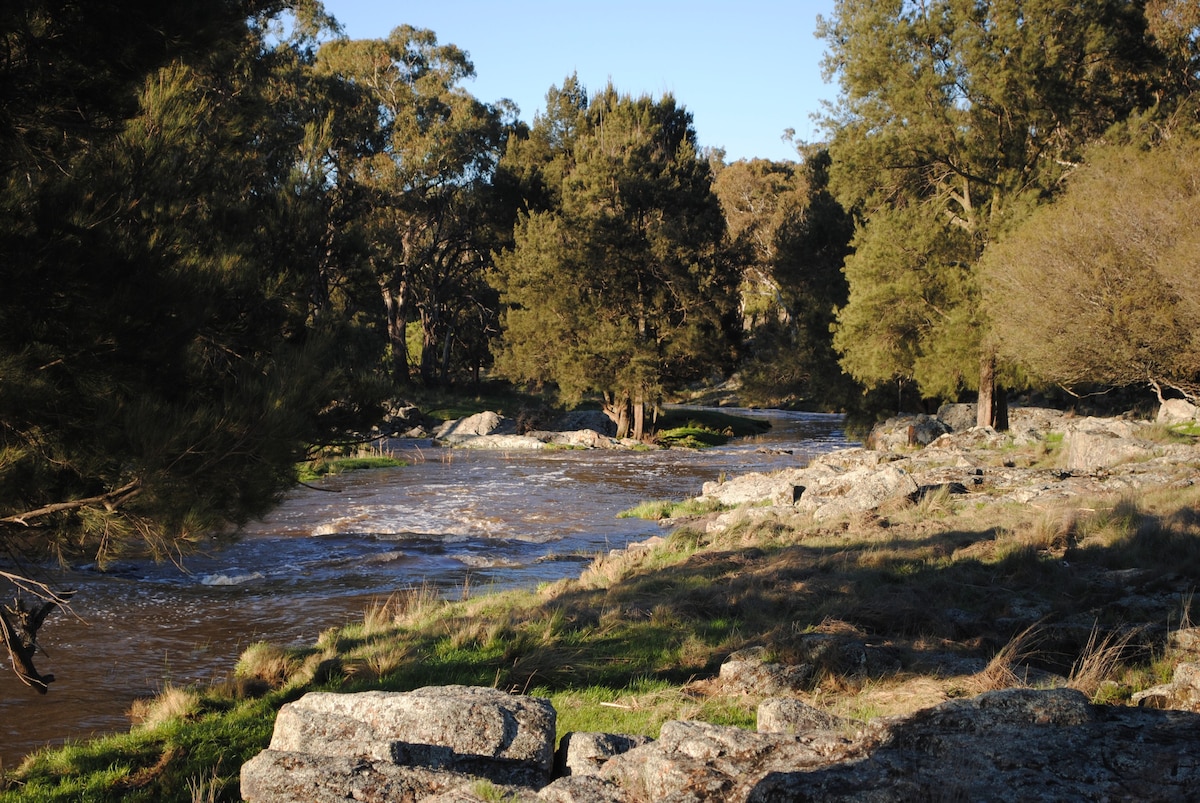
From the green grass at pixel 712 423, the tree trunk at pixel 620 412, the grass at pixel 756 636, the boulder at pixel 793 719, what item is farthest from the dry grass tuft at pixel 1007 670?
the green grass at pixel 712 423

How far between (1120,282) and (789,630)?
14162 mm

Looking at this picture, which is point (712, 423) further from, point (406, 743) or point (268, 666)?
point (406, 743)

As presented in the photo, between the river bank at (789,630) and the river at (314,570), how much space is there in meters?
1.14

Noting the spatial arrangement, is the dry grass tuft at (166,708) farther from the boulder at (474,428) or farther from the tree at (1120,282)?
the boulder at (474,428)

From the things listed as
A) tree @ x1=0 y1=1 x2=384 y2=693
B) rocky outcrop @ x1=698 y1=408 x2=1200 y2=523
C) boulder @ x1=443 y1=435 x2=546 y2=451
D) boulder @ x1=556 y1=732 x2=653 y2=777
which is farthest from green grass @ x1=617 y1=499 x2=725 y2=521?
boulder @ x1=443 y1=435 x2=546 y2=451

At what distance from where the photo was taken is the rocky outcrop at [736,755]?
391 cm

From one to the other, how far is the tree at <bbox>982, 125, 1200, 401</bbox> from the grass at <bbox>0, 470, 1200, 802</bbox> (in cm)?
616

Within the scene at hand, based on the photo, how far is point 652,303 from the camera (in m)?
38.3

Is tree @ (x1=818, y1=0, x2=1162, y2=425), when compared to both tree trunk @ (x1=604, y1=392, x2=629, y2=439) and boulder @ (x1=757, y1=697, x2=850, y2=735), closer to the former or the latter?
tree trunk @ (x1=604, y1=392, x2=629, y2=439)

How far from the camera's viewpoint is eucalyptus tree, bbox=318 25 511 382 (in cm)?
4322

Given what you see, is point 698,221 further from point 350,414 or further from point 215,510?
point 215,510

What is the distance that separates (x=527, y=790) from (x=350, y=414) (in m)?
5.38

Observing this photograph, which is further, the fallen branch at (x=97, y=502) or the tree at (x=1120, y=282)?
the tree at (x=1120, y=282)

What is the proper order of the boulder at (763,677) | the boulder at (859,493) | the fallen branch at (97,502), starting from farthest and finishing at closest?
1. the boulder at (859,493)
2. the boulder at (763,677)
3. the fallen branch at (97,502)
